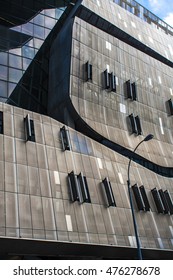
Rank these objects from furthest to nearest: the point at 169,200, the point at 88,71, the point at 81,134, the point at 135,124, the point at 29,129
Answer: the point at 135,124
the point at 88,71
the point at 169,200
the point at 81,134
the point at 29,129

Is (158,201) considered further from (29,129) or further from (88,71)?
(88,71)

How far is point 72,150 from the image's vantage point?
91.8 ft

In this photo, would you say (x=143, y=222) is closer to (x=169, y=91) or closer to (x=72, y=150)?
(x=72, y=150)

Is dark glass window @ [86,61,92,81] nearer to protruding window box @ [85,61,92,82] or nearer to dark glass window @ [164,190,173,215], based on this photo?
protruding window box @ [85,61,92,82]

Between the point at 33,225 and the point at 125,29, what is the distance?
33.1 metres

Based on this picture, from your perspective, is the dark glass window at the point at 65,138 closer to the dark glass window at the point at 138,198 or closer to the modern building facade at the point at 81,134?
the modern building facade at the point at 81,134

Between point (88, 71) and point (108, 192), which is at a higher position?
point (88, 71)

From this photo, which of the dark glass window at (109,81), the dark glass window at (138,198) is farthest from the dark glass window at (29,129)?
the dark glass window at (109,81)

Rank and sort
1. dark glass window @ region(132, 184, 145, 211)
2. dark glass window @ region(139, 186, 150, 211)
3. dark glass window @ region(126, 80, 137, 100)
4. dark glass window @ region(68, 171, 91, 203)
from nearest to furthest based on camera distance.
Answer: dark glass window @ region(68, 171, 91, 203), dark glass window @ region(132, 184, 145, 211), dark glass window @ region(139, 186, 150, 211), dark glass window @ region(126, 80, 137, 100)

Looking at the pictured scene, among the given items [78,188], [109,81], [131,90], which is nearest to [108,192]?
[78,188]

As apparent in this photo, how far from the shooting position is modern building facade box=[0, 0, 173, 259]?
75.3 ft

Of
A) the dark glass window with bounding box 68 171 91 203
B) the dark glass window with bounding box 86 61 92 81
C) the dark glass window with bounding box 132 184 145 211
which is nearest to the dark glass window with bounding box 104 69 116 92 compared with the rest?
the dark glass window with bounding box 86 61 92 81

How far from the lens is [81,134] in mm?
30031

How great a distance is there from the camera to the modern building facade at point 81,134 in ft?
75.3
